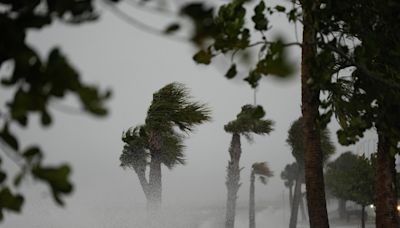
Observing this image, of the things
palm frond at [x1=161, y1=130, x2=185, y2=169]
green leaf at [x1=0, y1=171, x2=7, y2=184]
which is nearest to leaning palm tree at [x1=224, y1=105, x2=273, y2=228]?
palm frond at [x1=161, y1=130, x2=185, y2=169]

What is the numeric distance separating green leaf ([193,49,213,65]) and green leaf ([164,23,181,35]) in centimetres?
145

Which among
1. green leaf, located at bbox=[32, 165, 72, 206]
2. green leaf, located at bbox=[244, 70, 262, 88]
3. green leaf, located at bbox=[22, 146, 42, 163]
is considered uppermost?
green leaf, located at bbox=[244, 70, 262, 88]

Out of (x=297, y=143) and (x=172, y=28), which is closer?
(x=172, y=28)

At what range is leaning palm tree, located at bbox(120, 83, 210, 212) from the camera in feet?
43.3

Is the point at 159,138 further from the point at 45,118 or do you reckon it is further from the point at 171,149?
the point at 45,118

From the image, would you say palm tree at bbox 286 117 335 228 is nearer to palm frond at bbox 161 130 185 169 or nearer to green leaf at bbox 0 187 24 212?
palm frond at bbox 161 130 185 169

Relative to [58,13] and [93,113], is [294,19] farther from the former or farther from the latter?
[93,113]

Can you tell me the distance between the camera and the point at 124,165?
1578cm

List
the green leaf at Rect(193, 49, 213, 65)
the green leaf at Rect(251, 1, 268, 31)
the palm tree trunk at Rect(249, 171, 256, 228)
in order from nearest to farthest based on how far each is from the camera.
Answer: the green leaf at Rect(193, 49, 213, 65)
the green leaf at Rect(251, 1, 268, 31)
the palm tree trunk at Rect(249, 171, 256, 228)

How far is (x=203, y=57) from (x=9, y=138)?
1759 mm

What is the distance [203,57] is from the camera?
2961 mm

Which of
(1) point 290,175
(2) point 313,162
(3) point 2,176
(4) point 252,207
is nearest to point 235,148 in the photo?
(4) point 252,207

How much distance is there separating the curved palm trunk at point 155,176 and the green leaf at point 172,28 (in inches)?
507

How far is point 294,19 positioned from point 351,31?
1238 millimetres
